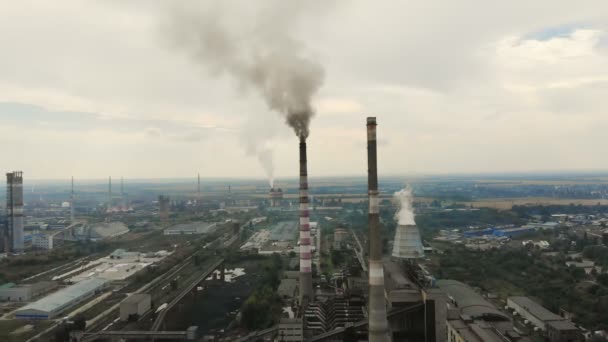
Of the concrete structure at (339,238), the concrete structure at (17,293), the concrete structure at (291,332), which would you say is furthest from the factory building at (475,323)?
the concrete structure at (17,293)

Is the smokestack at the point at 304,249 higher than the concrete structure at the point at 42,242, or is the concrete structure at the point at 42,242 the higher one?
the smokestack at the point at 304,249

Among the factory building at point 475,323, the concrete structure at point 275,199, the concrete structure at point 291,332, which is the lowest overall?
the concrete structure at point 291,332

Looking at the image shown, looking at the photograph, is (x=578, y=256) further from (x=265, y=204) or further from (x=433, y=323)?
(x=265, y=204)

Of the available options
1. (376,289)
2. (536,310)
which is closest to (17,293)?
(376,289)

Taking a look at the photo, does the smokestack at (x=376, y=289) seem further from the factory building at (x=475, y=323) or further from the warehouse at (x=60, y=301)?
the warehouse at (x=60, y=301)

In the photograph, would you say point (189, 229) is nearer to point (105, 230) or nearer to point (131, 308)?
point (105, 230)
